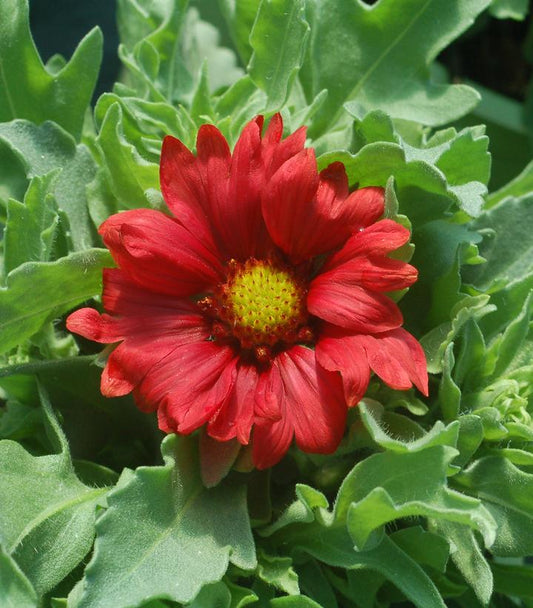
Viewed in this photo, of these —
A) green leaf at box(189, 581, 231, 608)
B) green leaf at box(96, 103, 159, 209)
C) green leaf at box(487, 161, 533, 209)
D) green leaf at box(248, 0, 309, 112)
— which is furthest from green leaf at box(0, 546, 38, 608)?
green leaf at box(487, 161, 533, 209)

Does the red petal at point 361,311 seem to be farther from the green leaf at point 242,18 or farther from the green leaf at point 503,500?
the green leaf at point 242,18

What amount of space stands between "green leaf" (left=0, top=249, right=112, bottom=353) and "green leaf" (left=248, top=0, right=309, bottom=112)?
227 mm

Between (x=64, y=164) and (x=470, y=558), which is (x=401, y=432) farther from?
(x=64, y=164)

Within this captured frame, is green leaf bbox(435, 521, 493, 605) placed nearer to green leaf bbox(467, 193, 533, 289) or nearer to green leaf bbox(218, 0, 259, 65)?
green leaf bbox(467, 193, 533, 289)

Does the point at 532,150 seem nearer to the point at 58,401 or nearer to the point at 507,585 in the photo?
the point at 507,585

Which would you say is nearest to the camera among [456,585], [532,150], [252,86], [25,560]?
[25,560]

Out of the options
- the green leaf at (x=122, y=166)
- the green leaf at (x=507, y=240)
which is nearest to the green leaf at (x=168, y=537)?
the green leaf at (x=122, y=166)

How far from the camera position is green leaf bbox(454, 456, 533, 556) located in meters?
0.75

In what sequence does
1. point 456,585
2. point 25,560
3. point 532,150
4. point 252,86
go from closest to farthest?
1. point 25,560
2. point 456,585
3. point 252,86
4. point 532,150

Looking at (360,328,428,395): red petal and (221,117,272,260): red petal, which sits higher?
(221,117,272,260): red petal

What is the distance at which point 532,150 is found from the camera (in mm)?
1498

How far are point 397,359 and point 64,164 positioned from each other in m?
0.38

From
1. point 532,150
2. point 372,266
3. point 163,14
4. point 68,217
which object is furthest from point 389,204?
point 532,150

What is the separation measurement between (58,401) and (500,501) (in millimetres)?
401
